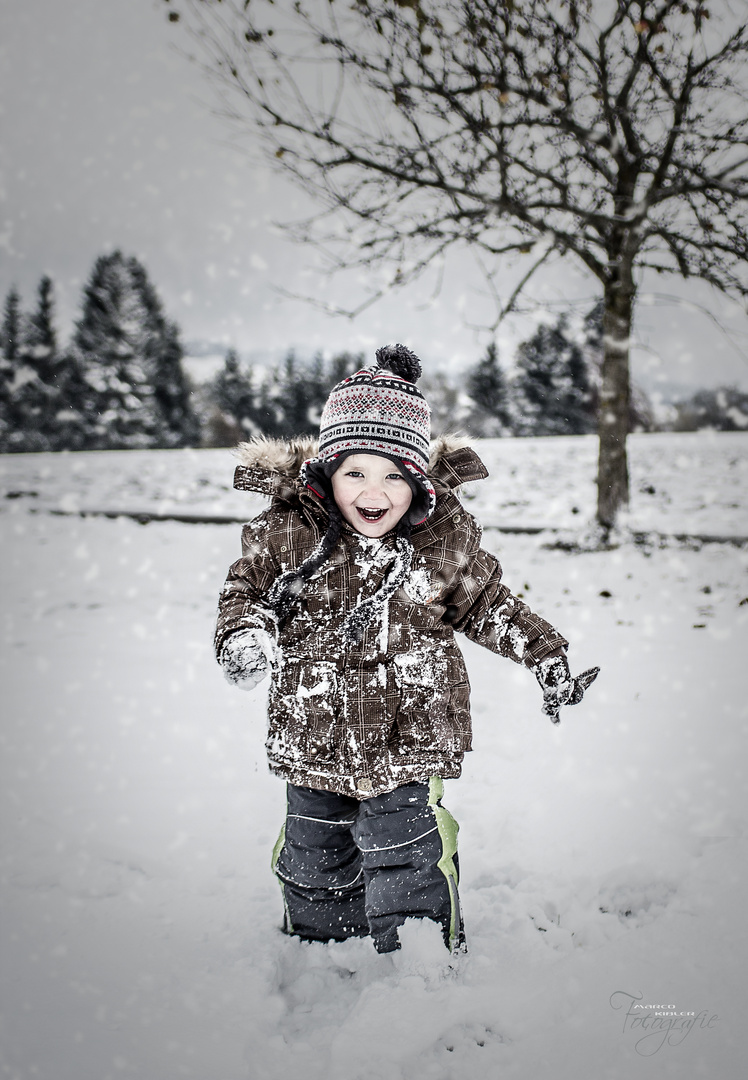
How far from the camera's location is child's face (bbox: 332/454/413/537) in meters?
1.88

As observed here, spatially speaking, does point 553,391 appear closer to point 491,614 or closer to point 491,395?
point 491,395

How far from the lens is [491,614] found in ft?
6.56

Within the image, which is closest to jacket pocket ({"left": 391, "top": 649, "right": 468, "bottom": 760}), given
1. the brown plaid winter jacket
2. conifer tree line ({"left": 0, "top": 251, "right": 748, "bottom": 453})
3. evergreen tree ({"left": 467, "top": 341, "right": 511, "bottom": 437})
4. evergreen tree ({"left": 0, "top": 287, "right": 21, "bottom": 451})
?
the brown plaid winter jacket

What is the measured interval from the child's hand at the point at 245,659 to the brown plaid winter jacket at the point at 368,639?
45 millimetres

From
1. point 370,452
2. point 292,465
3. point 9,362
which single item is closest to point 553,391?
point 9,362

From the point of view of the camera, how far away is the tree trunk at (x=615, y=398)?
21.5 ft

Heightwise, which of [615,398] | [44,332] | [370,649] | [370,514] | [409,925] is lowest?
[409,925]

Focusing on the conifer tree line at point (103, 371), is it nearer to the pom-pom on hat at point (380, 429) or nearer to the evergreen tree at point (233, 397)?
the evergreen tree at point (233, 397)

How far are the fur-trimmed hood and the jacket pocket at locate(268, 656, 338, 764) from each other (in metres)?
0.55

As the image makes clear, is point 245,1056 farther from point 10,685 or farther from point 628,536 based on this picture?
point 628,536

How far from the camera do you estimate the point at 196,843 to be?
2.37 m

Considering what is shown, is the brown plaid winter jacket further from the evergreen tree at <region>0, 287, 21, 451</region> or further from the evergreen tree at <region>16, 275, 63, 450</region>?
the evergreen tree at <region>16, 275, 63, 450</region>

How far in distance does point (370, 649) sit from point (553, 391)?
35.2 meters

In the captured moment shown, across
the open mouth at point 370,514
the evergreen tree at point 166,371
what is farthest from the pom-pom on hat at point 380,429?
the evergreen tree at point 166,371
